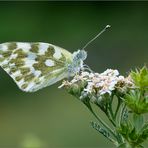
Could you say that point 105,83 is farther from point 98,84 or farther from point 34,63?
point 34,63

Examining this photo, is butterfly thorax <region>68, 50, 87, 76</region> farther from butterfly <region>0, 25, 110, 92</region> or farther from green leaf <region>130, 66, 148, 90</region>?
green leaf <region>130, 66, 148, 90</region>

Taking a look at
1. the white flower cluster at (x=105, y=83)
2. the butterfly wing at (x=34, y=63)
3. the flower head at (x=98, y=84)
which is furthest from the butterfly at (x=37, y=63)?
the white flower cluster at (x=105, y=83)

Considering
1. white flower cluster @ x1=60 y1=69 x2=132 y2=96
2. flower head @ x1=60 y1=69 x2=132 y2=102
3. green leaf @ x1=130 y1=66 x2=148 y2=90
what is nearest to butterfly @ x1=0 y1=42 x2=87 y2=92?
flower head @ x1=60 y1=69 x2=132 y2=102

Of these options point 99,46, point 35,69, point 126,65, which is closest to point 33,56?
point 35,69

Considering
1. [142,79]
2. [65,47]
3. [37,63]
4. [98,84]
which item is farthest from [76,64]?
[65,47]

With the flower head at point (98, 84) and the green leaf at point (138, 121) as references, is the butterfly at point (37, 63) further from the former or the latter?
the green leaf at point (138, 121)

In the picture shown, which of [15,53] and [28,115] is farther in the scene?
[28,115]

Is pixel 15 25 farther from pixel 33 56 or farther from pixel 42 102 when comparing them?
pixel 33 56
